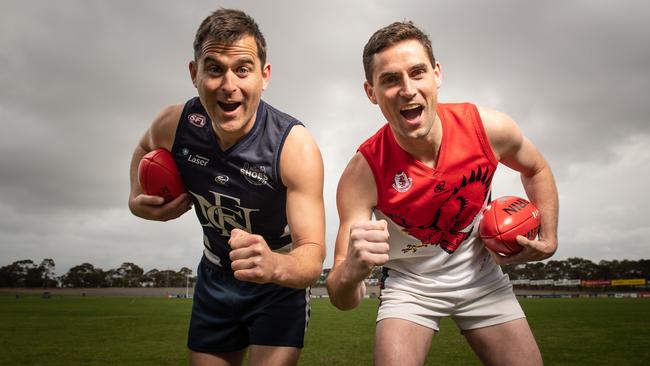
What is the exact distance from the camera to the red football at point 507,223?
369 cm

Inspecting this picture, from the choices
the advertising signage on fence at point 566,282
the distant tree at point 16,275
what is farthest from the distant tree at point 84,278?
the advertising signage on fence at point 566,282

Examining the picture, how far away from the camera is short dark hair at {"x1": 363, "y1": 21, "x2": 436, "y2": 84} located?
3646 millimetres

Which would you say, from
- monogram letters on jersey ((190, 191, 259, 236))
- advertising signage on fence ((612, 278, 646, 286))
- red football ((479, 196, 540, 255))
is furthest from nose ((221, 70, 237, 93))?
advertising signage on fence ((612, 278, 646, 286))

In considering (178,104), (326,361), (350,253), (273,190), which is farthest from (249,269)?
(326,361)

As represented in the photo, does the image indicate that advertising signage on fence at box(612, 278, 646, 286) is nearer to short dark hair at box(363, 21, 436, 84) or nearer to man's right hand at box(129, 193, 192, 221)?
short dark hair at box(363, 21, 436, 84)

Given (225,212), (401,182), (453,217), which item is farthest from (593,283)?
(225,212)

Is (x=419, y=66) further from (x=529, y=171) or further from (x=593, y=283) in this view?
(x=593, y=283)

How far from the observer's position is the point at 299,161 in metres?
3.51

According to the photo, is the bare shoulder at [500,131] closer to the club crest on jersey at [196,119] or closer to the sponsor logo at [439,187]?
the sponsor logo at [439,187]

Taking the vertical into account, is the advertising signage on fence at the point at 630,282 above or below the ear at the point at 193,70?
below

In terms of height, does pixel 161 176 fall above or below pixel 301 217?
above

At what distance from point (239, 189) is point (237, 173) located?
0.13m

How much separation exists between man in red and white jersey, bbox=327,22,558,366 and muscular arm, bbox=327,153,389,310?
11mm

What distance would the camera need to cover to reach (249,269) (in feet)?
7.95
